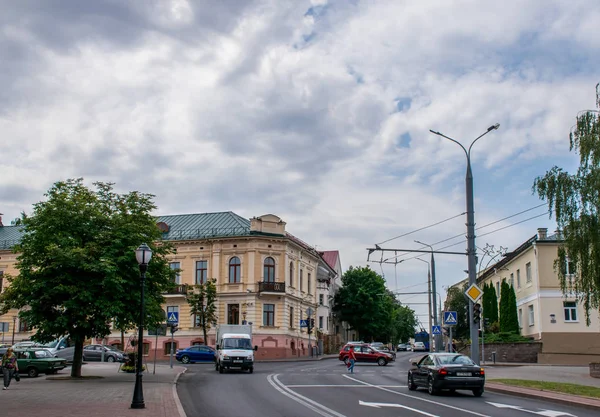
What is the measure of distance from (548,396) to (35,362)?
2277 centimetres

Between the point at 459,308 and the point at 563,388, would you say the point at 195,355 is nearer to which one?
the point at 563,388

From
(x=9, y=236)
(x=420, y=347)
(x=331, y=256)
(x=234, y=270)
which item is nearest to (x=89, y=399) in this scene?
A: (x=234, y=270)

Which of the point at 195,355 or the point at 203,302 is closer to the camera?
the point at 195,355

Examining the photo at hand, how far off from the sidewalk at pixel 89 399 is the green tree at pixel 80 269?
Result: 247 centimetres

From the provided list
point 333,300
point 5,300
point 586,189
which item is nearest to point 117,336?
point 333,300

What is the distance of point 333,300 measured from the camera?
268 feet

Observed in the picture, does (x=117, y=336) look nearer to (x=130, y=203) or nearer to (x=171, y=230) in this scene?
(x=171, y=230)

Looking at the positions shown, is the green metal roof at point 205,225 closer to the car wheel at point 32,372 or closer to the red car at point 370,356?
the red car at point 370,356

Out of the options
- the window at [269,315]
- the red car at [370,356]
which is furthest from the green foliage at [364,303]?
the red car at [370,356]

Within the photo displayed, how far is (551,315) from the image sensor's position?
48.0 m

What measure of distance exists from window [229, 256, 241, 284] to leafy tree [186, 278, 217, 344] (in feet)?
9.40

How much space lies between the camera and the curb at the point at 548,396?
60.2 ft

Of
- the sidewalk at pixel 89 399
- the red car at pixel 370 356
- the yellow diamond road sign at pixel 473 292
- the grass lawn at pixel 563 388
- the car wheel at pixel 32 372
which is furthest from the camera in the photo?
the red car at pixel 370 356

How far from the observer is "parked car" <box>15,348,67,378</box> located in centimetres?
3150
